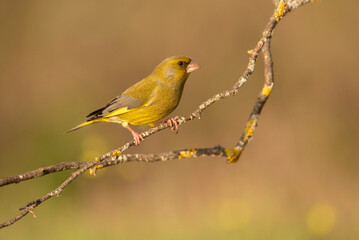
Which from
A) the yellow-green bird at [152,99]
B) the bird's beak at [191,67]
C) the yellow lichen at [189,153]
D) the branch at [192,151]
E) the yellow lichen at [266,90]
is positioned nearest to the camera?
the branch at [192,151]

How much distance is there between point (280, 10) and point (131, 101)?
1982mm

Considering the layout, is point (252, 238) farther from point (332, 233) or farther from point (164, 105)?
point (164, 105)

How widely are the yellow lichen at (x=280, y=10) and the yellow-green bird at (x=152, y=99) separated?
1399 millimetres

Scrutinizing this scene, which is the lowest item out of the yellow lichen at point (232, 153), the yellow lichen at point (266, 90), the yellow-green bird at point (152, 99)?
the yellow lichen at point (232, 153)

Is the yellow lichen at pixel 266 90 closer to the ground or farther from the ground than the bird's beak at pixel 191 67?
closer to the ground

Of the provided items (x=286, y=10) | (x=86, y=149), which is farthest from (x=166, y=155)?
(x=86, y=149)

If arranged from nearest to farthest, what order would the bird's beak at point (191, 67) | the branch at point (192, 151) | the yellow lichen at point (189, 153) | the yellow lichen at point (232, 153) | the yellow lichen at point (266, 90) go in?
the branch at point (192, 151)
the yellow lichen at point (189, 153)
the yellow lichen at point (232, 153)
the yellow lichen at point (266, 90)
the bird's beak at point (191, 67)

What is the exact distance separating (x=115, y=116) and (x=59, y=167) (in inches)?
69.1

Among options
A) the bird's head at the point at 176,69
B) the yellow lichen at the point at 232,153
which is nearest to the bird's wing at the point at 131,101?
the bird's head at the point at 176,69

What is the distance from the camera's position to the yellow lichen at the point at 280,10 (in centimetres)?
319

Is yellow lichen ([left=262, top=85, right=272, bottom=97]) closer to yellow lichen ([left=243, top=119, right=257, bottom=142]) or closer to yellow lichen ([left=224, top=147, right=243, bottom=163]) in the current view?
yellow lichen ([left=243, top=119, right=257, bottom=142])

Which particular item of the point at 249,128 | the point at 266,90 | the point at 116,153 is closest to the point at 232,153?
the point at 249,128

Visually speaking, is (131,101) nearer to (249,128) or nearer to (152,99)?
(152,99)

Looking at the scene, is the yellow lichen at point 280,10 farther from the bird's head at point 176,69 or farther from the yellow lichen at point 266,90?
the bird's head at point 176,69
